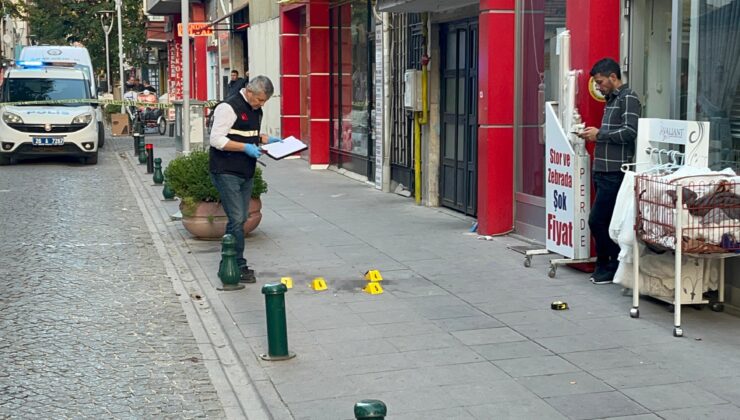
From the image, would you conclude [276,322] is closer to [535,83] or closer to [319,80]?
[535,83]

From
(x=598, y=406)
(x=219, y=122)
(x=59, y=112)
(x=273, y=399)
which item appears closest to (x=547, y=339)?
(x=598, y=406)

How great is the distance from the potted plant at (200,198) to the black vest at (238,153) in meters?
2.22

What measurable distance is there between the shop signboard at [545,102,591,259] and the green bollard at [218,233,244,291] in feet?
10.1

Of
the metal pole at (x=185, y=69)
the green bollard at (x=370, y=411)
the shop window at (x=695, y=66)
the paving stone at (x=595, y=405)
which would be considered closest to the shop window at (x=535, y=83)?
the shop window at (x=695, y=66)

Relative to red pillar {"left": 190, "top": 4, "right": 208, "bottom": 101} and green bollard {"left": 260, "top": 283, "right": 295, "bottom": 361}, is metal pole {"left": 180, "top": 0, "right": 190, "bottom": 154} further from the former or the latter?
red pillar {"left": 190, "top": 4, "right": 208, "bottom": 101}

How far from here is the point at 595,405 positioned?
585 centimetres

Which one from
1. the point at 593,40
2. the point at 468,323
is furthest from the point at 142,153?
the point at 468,323

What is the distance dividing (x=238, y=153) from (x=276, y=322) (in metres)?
3.10

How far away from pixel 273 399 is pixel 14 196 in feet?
41.0

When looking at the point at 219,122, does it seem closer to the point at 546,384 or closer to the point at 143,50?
the point at 546,384

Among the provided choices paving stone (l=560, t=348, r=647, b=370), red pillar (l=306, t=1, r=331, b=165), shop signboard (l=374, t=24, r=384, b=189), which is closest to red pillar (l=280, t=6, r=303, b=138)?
red pillar (l=306, t=1, r=331, b=165)

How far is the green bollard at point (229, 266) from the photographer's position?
912 cm

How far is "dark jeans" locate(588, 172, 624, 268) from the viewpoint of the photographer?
877cm

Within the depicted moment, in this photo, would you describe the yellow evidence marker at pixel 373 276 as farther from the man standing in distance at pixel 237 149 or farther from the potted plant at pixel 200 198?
the potted plant at pixel 200 198
